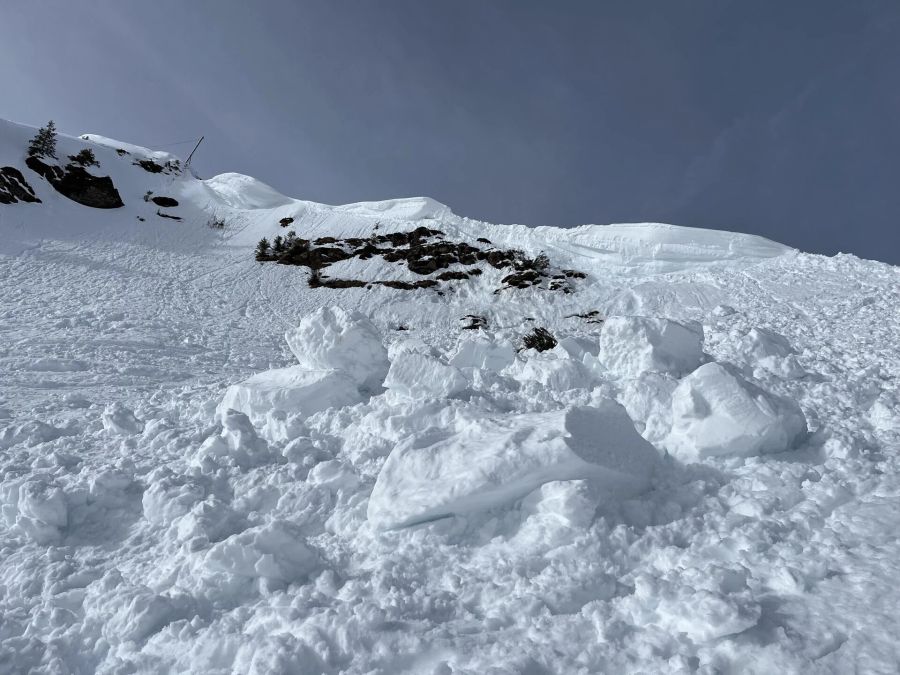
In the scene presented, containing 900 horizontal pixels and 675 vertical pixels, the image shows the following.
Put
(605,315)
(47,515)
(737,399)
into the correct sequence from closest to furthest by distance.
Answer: (47,515)
(737,399)
(605,315)

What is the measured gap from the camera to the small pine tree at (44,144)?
28.2m

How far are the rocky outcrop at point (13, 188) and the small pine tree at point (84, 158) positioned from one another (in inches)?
172

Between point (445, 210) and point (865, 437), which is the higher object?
point (445, 210)

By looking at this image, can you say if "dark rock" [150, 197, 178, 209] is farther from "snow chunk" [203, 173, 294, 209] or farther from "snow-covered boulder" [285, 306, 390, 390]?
"snow-covered boulder" [285, 306, 390, 390]

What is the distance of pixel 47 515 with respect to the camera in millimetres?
4480

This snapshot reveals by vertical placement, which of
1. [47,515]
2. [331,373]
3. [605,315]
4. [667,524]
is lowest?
→ [47,515]

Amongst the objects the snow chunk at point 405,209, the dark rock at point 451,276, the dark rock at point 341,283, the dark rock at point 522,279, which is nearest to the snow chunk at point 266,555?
the dark rock at point 522,279

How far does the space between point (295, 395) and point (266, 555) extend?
3640 millimetres

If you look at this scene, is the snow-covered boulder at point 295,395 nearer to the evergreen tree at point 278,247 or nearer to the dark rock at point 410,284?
the dark rock at point 410,284

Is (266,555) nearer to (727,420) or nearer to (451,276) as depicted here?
(727,420)

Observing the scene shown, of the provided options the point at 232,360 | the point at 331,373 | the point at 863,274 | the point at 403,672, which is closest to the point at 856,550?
the point at 403,672

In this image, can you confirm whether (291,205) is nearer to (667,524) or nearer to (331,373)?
(331,373)

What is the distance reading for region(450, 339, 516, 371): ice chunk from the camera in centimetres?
934

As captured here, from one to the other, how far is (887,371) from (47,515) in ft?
35.1
